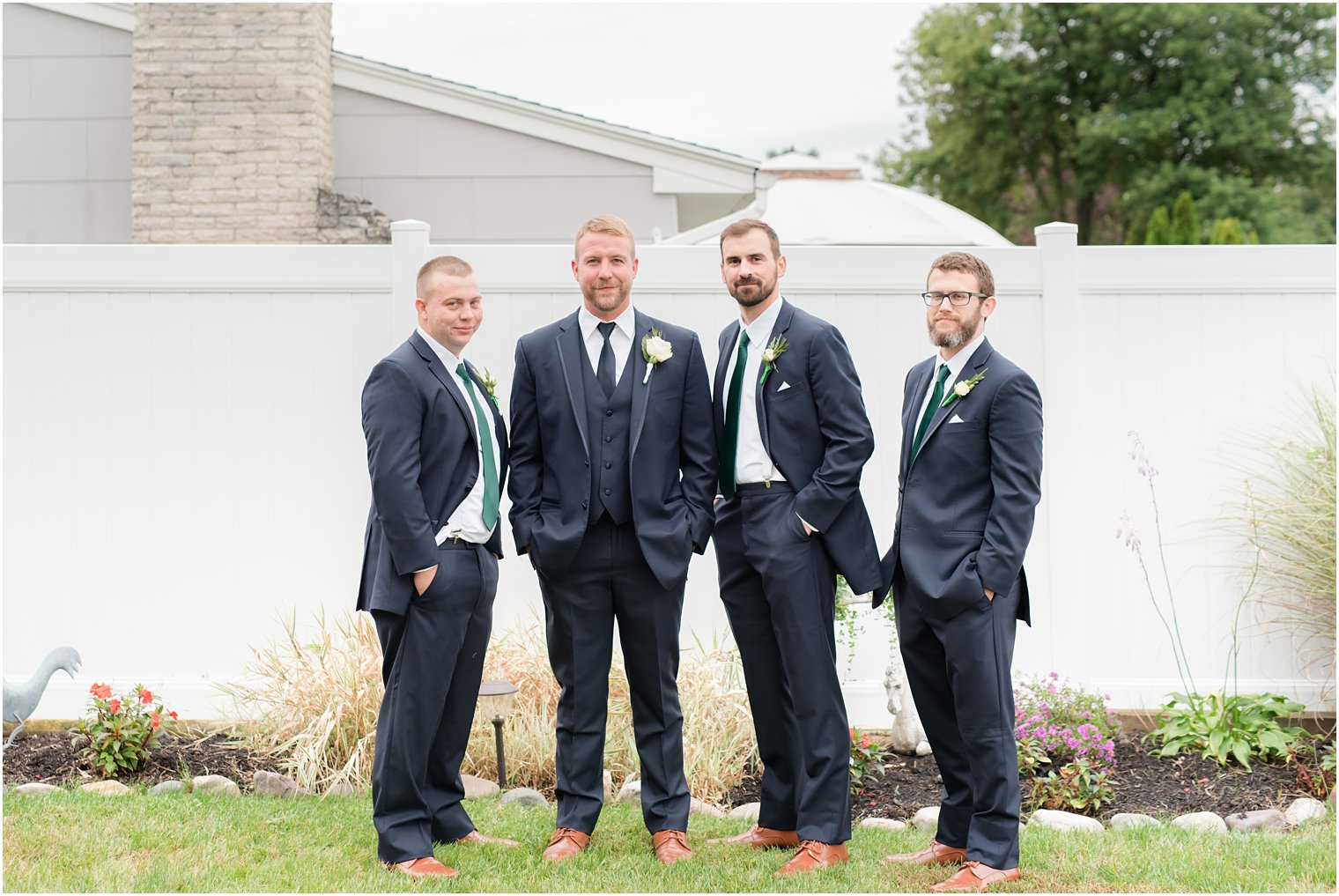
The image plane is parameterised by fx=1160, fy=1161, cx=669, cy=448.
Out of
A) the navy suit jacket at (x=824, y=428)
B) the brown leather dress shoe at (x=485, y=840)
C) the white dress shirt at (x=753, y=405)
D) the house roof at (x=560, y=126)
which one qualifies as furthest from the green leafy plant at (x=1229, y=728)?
the house roof at (x=560, y=126)

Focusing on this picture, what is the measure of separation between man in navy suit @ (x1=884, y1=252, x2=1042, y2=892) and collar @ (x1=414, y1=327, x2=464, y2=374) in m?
1.58

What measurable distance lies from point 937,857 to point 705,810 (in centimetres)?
104

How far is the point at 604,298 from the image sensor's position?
397 cm

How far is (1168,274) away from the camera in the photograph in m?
5.59

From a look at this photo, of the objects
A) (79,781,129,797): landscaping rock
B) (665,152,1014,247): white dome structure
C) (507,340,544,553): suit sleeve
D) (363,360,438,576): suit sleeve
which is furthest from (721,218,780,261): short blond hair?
(665,152,1014,247): white dome structure

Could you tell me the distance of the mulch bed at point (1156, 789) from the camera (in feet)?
15.4

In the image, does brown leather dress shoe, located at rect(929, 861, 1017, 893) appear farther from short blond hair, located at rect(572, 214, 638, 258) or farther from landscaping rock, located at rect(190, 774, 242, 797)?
landscaping rock, located at rect(190, 774, 242, 797)

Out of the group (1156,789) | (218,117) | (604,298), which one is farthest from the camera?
(218,117)

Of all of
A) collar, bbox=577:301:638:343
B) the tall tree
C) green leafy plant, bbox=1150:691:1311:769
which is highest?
the tall tree

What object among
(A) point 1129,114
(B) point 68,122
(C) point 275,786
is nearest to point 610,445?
(C) point 275,786

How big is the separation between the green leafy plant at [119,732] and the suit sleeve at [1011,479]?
3.70 metres

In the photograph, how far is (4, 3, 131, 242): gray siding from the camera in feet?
27.5

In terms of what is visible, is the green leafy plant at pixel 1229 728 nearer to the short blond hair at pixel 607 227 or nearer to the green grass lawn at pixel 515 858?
the green grass lawn at pixel 515 858

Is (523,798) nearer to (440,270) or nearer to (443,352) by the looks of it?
(443,352)
